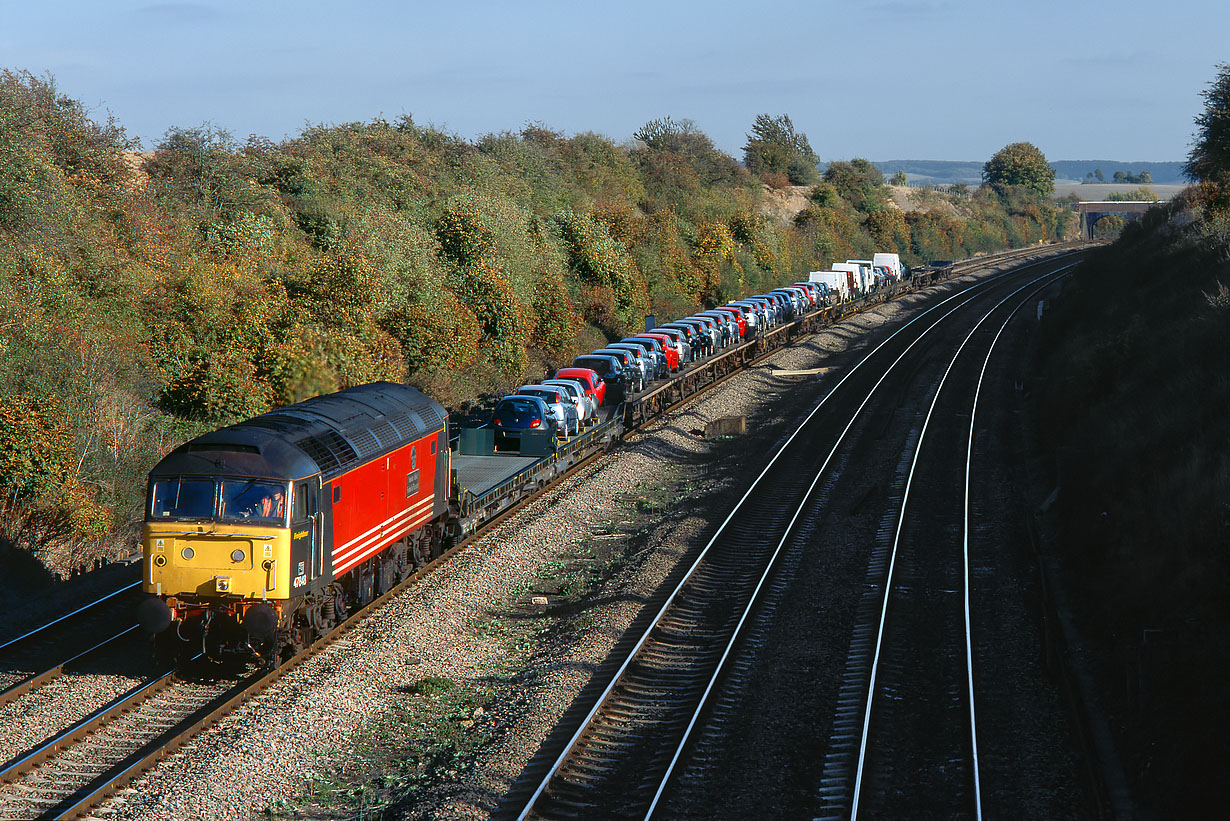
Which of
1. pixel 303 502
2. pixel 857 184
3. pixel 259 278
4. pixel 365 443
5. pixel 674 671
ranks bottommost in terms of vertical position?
pixel 674 671

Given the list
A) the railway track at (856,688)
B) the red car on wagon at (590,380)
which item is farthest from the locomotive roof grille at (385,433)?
the red car on wagon at (590,380)

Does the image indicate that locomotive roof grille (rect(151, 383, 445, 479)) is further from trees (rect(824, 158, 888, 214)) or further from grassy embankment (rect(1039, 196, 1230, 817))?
trees (rect(824, 158, 888, 214))

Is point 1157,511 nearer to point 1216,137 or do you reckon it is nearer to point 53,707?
point 53,707

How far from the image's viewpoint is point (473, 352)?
36062 millimetres

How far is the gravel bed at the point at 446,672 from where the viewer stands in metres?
11.4

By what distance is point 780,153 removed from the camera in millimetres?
114688

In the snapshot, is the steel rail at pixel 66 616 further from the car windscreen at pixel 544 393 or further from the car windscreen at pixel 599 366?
the car windscreen at pixel 599 366

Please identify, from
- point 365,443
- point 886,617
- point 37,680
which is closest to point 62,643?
point 37,680

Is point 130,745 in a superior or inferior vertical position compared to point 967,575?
inferior

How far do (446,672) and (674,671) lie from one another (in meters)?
3.42

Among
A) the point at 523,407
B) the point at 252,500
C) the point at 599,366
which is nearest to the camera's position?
the point at 252,500

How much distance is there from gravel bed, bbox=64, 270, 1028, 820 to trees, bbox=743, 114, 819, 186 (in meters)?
93.0

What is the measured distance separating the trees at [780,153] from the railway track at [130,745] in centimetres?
10353

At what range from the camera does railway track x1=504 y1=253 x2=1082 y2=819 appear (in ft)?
38.2
